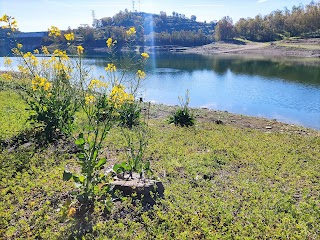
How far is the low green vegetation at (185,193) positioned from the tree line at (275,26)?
83414mm

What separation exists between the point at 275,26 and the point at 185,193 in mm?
98228

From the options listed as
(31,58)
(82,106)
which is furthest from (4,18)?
(82,106)

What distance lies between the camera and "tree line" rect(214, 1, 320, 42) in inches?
3148

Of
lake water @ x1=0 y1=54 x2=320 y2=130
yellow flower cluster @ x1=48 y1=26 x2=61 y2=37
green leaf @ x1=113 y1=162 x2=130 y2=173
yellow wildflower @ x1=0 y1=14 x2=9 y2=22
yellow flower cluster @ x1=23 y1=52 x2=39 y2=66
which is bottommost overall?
lake water @ x1=0 y1=54 x2=320 y2=130

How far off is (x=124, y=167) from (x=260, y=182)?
2.79 m

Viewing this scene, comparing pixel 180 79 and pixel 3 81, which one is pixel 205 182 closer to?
pixel 3 81

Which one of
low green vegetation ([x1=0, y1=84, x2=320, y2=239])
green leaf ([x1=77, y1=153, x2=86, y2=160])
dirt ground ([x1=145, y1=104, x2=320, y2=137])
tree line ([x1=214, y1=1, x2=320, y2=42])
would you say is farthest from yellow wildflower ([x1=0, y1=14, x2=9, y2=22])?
tree line ([x1=214, y1=1, x2=320, y2=42])

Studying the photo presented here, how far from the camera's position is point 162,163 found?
6.17 m

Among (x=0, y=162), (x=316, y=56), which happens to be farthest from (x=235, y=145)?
(x=316, y=56)

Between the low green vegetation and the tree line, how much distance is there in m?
83.4

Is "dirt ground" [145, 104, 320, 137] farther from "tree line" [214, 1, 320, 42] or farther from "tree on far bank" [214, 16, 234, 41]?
"tree on far bank" [214, 16, 234, 41]

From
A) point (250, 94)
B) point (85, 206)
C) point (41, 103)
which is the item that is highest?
point (41, 103)

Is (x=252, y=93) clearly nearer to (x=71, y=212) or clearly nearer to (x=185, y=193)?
(x=185, y=193)

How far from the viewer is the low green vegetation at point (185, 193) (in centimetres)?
385
